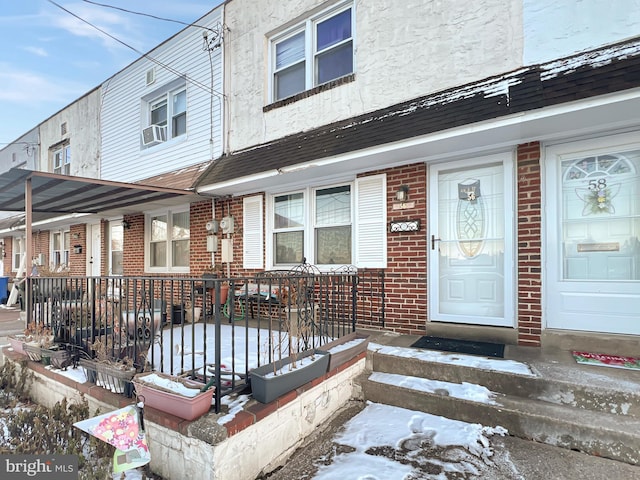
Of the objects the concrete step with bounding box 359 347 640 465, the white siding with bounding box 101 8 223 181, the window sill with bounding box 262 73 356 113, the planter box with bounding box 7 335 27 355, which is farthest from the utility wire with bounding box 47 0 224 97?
the concrete step with bounding box 359 347 640 465

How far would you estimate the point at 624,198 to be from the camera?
3320 mm

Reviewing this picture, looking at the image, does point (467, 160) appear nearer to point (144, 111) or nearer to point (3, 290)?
point (144, 111)

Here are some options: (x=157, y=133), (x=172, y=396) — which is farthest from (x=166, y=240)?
(x=172, y=396)

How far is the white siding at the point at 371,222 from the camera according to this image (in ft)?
15.3

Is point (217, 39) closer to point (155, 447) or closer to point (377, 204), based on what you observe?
point (377, 204)

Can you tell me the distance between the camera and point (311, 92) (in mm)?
5375

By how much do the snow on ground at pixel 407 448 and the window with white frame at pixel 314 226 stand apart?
2.65 m

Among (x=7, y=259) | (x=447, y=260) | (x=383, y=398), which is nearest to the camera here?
(x=383, y=398)

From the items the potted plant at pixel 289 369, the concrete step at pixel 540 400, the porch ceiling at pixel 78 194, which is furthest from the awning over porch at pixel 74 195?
the concrete step at pixel 540 400

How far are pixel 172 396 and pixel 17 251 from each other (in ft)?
51.3

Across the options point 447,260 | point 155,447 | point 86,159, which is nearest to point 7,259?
point 86,159

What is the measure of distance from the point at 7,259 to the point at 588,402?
1876 centimetres

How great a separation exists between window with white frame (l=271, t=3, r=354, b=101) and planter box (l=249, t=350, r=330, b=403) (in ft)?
14.3

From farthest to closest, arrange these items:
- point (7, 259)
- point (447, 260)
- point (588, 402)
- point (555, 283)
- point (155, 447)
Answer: point (7, 259) < point (447, 260) < point (555, 283) < point (588, 402) < point (155, 447)
